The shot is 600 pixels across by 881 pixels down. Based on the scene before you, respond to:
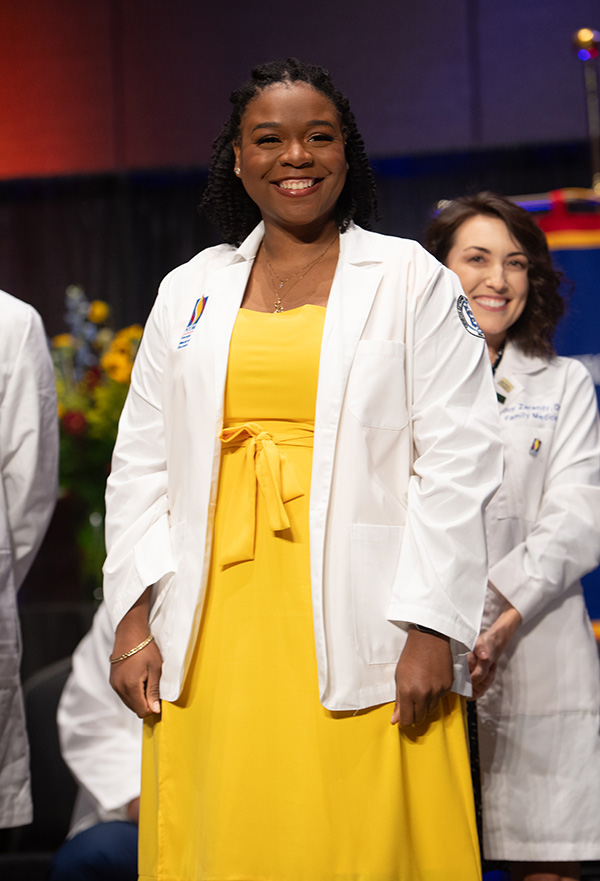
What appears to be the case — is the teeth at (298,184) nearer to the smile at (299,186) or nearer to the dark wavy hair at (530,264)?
the smile at (299,186)

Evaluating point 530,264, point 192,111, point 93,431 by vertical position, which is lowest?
point 93,431

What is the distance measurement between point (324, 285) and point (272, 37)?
10.4ft

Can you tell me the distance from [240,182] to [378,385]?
57 centimetres

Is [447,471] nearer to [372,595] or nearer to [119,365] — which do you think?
[372,595]

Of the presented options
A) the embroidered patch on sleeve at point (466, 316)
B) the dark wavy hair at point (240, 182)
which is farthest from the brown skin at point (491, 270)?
the embroidered patch on sleeve at point (466, 316)

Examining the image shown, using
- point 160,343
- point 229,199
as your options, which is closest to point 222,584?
point 160,343

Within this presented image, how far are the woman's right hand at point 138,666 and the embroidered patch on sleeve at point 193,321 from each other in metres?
0.45

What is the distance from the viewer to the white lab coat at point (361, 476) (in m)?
1.70

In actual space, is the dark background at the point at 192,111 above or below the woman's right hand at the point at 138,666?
above

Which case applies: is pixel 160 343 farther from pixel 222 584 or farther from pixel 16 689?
pixel 16 689

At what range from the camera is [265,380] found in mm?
1800

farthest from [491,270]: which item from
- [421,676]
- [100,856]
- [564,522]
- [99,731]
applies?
[100,856]

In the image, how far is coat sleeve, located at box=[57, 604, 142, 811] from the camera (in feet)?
8.93

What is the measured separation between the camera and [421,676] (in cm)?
166
